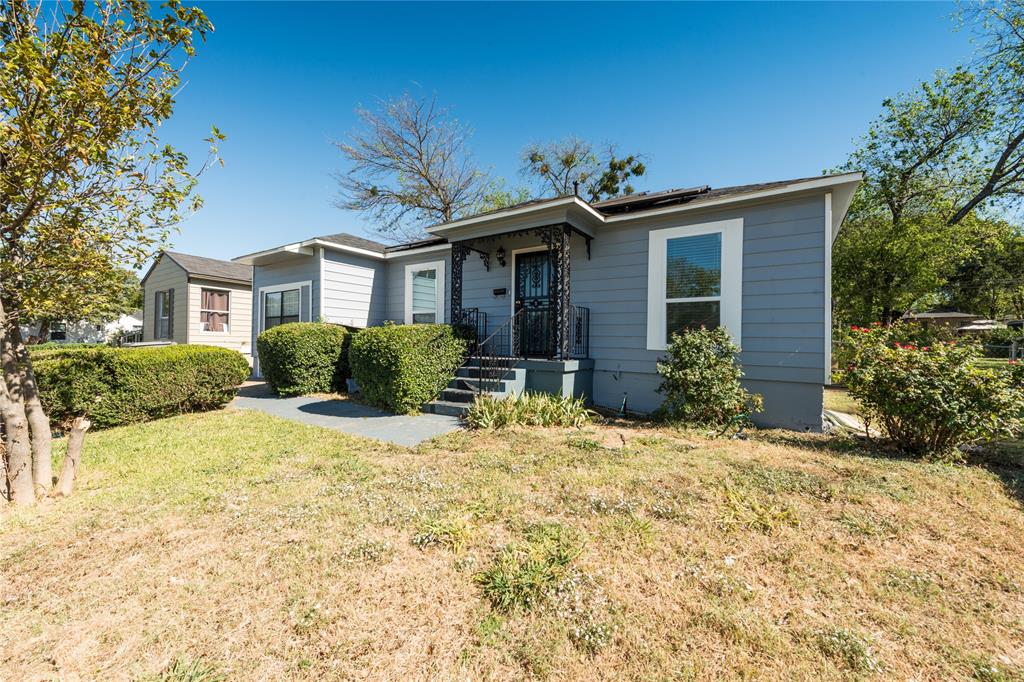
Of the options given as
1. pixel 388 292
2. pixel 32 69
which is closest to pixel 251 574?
pixel 32 69

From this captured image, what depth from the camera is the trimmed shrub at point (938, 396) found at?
400cm

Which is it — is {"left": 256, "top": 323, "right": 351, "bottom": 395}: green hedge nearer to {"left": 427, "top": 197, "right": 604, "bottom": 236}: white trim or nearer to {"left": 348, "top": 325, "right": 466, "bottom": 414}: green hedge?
{"left": 348, "top": 325, "right": 466, "bottom": 414}: green hedge

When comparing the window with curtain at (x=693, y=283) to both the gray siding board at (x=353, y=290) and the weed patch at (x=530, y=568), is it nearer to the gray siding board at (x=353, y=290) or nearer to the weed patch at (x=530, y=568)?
the weed patch at (x=530, y=568)

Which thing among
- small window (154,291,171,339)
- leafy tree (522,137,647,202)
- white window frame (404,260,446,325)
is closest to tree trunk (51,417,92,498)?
white window frame (404,260,446,325)

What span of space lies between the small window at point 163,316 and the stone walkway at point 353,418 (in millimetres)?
9603

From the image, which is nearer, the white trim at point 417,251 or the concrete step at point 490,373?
the concrete step at point 490,373

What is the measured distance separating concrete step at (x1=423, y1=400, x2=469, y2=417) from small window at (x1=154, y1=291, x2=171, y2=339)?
13.7m

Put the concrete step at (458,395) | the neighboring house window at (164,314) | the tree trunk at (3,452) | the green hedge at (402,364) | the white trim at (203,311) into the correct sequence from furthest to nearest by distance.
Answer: the neighboring house window at (164,314)
the white trim at (203,311)
the concrete step at (458,395)
the green hedge at (402,364)
the tree trunk at (3,452)

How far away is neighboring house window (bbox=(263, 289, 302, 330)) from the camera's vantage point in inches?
423

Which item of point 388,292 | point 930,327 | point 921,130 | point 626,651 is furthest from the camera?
point 921,130

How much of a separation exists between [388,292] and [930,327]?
10909mm

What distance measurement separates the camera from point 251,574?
2.24 metres

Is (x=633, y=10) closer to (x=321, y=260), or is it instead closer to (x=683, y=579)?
(x=321, y=260)

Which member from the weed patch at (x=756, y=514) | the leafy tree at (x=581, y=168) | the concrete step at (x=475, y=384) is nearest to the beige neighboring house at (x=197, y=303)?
the concrete step at (x=475, y=384)
